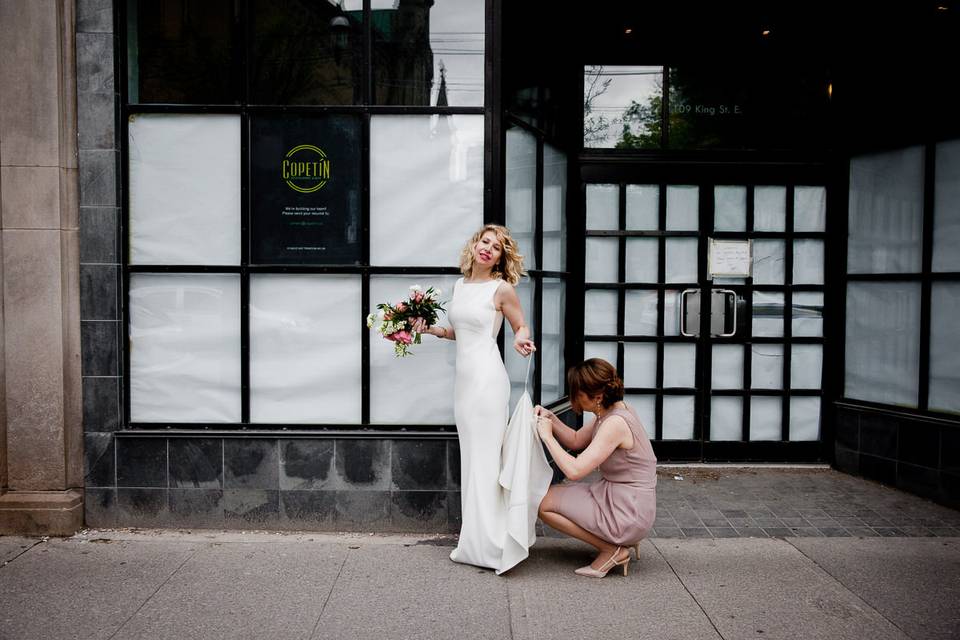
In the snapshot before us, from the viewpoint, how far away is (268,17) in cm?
548

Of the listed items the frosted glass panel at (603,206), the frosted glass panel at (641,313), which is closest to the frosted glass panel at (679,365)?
the frosted glass panel at (641,313)

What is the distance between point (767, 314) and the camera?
7.26m

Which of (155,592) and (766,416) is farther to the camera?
(766,416)

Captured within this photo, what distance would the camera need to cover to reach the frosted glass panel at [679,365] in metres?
7.28

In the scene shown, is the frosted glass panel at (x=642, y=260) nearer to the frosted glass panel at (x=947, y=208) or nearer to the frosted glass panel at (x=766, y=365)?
the frosted glass panel at (x=766, y=365)

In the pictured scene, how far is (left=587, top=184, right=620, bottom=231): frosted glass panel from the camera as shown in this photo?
7.21 meters

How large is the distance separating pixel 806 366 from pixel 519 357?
124 inches

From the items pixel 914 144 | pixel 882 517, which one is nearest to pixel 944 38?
pixel 914 144

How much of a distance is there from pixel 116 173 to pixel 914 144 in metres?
6.55

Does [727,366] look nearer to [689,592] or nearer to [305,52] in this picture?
[689,592]

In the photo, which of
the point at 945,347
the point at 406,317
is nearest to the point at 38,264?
the point at 406,317

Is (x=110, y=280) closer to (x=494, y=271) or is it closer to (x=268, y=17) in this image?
(x=268, y=17)

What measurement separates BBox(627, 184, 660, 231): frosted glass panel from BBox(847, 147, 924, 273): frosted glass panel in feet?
5.99

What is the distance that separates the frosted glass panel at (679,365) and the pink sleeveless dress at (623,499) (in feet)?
8.96
